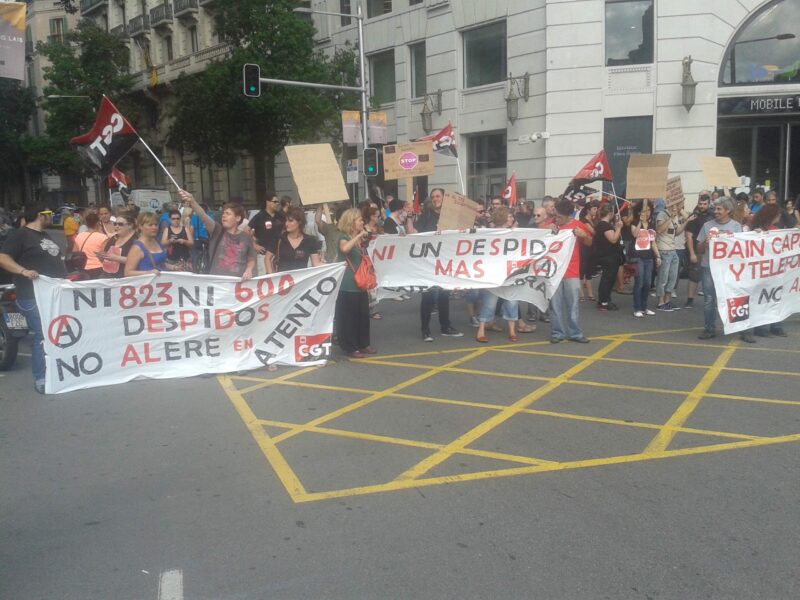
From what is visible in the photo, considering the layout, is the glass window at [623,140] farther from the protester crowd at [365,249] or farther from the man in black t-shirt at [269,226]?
the man in black t-shirt at [269,226]

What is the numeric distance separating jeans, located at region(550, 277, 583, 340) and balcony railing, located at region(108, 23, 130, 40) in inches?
1775

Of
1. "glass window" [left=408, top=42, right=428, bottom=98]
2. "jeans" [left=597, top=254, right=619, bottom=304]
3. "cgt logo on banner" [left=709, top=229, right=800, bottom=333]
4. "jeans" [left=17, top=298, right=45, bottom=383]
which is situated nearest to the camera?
"jeans" [left=17, top=298, right=45, bottom=383]

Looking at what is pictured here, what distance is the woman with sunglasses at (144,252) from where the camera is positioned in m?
7.79

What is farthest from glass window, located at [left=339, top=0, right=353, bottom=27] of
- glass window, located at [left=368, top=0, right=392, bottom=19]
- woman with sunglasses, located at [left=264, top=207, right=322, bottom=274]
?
woman with sunglasses, located at [left=264, top=207, right=322, bottom=274]

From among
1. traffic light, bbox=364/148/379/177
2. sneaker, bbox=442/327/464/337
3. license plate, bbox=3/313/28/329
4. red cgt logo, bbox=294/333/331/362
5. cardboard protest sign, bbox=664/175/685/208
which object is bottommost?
sneaker, bbox=442/327/464/337

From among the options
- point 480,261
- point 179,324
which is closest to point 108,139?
point 179,324

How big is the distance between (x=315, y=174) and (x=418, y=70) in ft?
64.9

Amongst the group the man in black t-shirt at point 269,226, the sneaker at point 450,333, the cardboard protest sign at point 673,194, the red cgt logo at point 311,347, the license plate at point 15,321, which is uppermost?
the cardboard protest sign at point 673,194

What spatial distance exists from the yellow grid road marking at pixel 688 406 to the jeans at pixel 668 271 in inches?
118

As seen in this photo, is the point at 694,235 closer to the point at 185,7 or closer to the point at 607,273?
the point at 607,273

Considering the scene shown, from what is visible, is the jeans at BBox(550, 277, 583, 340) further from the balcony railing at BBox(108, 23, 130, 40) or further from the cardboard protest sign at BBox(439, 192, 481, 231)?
the balcony railing at BBox(108, 23, 130, 40)

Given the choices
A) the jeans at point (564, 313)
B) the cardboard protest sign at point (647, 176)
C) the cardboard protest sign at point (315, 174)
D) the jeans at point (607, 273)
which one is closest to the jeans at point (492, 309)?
the jeans at point (564, 313)

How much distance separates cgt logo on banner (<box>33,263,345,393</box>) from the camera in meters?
7.29

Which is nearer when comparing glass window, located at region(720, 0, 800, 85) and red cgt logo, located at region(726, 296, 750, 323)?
red cgt logo, located at region(726, 296, 750, 323)
